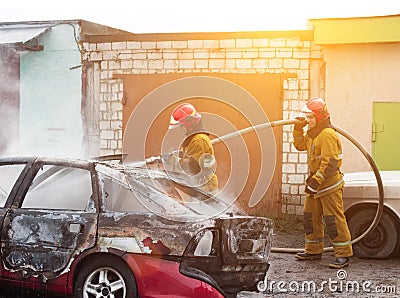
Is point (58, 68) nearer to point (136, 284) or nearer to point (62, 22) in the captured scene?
point (62, 22)

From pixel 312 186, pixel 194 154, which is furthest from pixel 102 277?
pixel 312 186

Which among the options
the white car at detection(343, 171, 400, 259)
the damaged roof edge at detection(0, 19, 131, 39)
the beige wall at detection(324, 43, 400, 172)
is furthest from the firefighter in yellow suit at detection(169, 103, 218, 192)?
the damaged roof edge at detection(0, 19, 131, 39)

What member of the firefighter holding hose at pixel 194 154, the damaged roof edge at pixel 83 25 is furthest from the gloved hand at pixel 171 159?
the damaged roof edge at pixel 83 25

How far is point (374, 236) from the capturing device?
28.9 feet

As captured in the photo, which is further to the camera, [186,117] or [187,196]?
[186,117]

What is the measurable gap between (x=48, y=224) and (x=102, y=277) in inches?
24.9

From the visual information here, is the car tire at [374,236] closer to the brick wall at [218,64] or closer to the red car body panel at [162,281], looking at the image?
the brick wall at [218,64]

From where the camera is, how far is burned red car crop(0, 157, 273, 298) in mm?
5441

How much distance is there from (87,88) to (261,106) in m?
3.49

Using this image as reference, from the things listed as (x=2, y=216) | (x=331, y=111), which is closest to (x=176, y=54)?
(x=331, y=111)

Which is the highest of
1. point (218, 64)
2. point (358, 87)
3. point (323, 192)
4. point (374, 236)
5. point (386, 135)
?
point (218, 64)

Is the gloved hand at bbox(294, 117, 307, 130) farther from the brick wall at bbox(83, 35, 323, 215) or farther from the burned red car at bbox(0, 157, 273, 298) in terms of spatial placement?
the brick wall at bbox(83, 35, 323, 215)

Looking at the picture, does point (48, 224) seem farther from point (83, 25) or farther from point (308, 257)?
point (83, 25)

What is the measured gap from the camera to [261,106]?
41.2 feet
